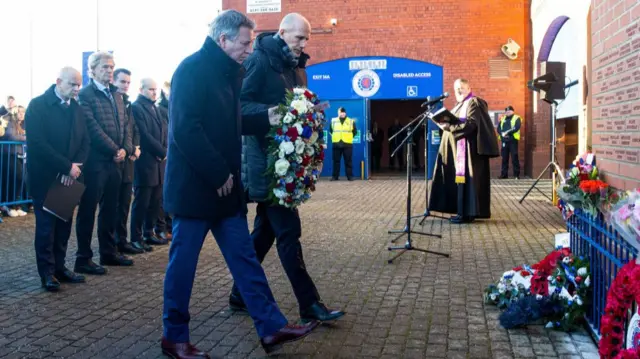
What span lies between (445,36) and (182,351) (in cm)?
2002

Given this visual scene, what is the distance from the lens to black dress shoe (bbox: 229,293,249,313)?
539 cm

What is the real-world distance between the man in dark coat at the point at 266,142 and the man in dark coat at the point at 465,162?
588cm

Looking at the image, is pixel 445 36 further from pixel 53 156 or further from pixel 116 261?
pixel 53 156

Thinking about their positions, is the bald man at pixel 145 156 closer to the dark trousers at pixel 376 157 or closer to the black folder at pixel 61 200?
the black folder at pixel 61 200

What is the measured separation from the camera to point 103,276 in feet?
22.5

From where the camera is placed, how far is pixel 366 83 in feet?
76.2

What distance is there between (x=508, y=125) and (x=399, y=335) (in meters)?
17.4

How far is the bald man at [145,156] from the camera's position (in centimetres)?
844

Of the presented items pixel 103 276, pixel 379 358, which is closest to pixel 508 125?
pixel 103 276

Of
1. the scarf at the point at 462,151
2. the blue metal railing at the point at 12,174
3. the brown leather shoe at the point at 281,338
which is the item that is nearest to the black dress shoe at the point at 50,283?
the brown leather shoe at the point at 281,338

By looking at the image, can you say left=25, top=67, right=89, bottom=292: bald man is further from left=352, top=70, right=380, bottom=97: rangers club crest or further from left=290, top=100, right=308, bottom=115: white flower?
left=352, top=70, right=380, bottom=97: rangers club crest

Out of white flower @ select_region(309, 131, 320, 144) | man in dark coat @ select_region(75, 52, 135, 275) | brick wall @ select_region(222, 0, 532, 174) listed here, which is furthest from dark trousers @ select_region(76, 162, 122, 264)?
brick wall @ select_region(222, 0, 532, 174)

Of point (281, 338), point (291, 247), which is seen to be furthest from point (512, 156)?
point (281, 338)

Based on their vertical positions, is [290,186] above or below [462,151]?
below
